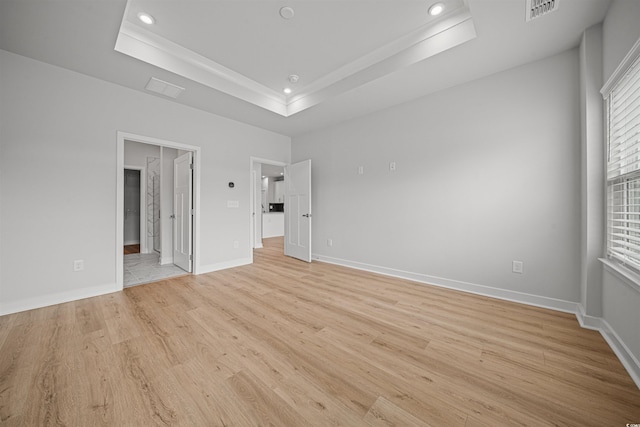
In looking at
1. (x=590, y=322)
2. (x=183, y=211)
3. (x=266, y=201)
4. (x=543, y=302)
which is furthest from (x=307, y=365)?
(x=266, y=201)

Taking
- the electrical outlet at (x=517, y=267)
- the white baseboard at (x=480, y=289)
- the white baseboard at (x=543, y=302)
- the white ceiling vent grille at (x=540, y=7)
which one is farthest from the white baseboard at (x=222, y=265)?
the white ceiling vent grille at (x=540, y=7)

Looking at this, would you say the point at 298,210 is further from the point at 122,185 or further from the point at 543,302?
the point at 543,302

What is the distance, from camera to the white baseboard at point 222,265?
378 cm

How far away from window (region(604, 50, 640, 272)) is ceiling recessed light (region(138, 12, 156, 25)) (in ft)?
12.3

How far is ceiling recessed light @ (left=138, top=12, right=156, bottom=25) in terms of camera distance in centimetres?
211

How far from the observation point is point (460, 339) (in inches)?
73.9

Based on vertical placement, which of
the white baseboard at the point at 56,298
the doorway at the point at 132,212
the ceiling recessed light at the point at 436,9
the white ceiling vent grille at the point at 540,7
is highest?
the ceiling recessed light at the point at 436,9

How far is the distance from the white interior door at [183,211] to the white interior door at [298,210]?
6.34 feet

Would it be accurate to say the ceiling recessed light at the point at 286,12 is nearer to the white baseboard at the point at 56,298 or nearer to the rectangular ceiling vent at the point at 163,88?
the rectangular ceiling vent at the point at 163,88

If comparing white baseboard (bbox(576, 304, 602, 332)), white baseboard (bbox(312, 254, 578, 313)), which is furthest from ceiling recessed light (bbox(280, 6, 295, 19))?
white baseboard (bbox(576, 304, 602, 332))

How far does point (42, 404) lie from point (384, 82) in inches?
152

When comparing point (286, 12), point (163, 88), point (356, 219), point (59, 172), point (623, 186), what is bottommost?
point (356, 219)

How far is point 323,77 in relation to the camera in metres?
3.18

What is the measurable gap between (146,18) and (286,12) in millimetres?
1317
